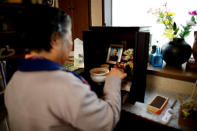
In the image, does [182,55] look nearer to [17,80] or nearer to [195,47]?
[195,47]

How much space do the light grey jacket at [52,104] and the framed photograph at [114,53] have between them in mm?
644

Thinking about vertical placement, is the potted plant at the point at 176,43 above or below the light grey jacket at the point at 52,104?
above

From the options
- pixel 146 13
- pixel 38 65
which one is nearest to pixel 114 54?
pixel 146 13

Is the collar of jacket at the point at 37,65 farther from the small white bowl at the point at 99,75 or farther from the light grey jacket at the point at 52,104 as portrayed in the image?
the small white bowl at the point at 99,75

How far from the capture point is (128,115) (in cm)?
97

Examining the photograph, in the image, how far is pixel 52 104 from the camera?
0.53m

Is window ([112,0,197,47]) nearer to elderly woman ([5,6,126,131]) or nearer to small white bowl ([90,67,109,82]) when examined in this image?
small white bowl ([90,67,109,82])

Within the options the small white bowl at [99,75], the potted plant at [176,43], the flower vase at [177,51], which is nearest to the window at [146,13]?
the potted plant at [176,43]

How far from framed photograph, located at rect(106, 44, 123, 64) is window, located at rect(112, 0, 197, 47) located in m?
0.46

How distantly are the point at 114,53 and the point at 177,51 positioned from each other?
481mm

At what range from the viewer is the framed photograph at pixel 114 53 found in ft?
3.92

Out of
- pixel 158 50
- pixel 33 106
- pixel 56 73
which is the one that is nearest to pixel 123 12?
pixel 158 50

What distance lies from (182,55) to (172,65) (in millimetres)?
161

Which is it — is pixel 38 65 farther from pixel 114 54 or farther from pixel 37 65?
pixel 114 54
